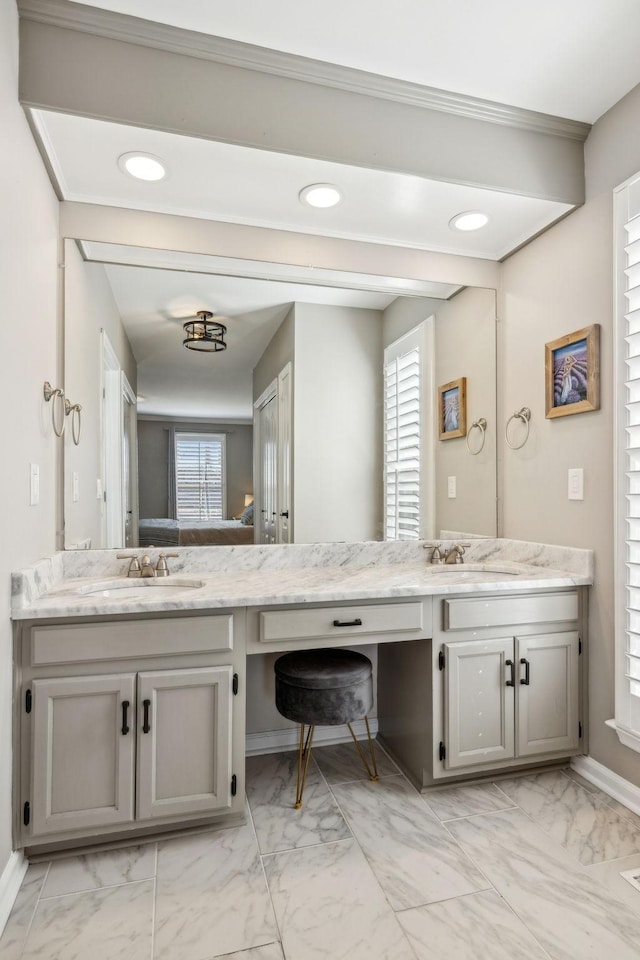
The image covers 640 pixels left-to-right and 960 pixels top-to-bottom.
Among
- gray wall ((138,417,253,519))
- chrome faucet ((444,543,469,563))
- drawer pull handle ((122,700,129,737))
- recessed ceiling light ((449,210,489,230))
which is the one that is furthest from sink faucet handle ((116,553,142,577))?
recessed ceiling light ((449,210,489,230))

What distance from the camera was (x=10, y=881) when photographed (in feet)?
5.09

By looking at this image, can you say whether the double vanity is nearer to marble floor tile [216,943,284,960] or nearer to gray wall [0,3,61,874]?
gray wall [0,3,61,874]

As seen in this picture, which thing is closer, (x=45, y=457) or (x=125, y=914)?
(x=125, y=914)

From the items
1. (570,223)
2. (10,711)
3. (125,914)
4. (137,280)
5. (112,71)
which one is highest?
(112,71)

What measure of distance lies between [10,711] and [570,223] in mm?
2785

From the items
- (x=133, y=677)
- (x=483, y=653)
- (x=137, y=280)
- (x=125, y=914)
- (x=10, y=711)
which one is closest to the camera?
(x=125, y=914)

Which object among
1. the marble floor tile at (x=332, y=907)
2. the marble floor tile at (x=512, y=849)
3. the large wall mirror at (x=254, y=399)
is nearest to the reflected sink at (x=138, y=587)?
the large wall mirror at (x=254, y=399)

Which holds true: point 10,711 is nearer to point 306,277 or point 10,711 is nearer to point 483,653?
point 483,653

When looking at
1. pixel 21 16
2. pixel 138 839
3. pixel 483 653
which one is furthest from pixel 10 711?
pixel 21 16

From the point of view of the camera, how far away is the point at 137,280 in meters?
2.31

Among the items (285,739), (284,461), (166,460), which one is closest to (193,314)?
(166,460)

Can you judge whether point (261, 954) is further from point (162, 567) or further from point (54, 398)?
point (54, 398)

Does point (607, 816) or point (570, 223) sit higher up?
point (570, 223)

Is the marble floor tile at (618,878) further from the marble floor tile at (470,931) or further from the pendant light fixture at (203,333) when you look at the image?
the pendant light fixture at (203,333)
